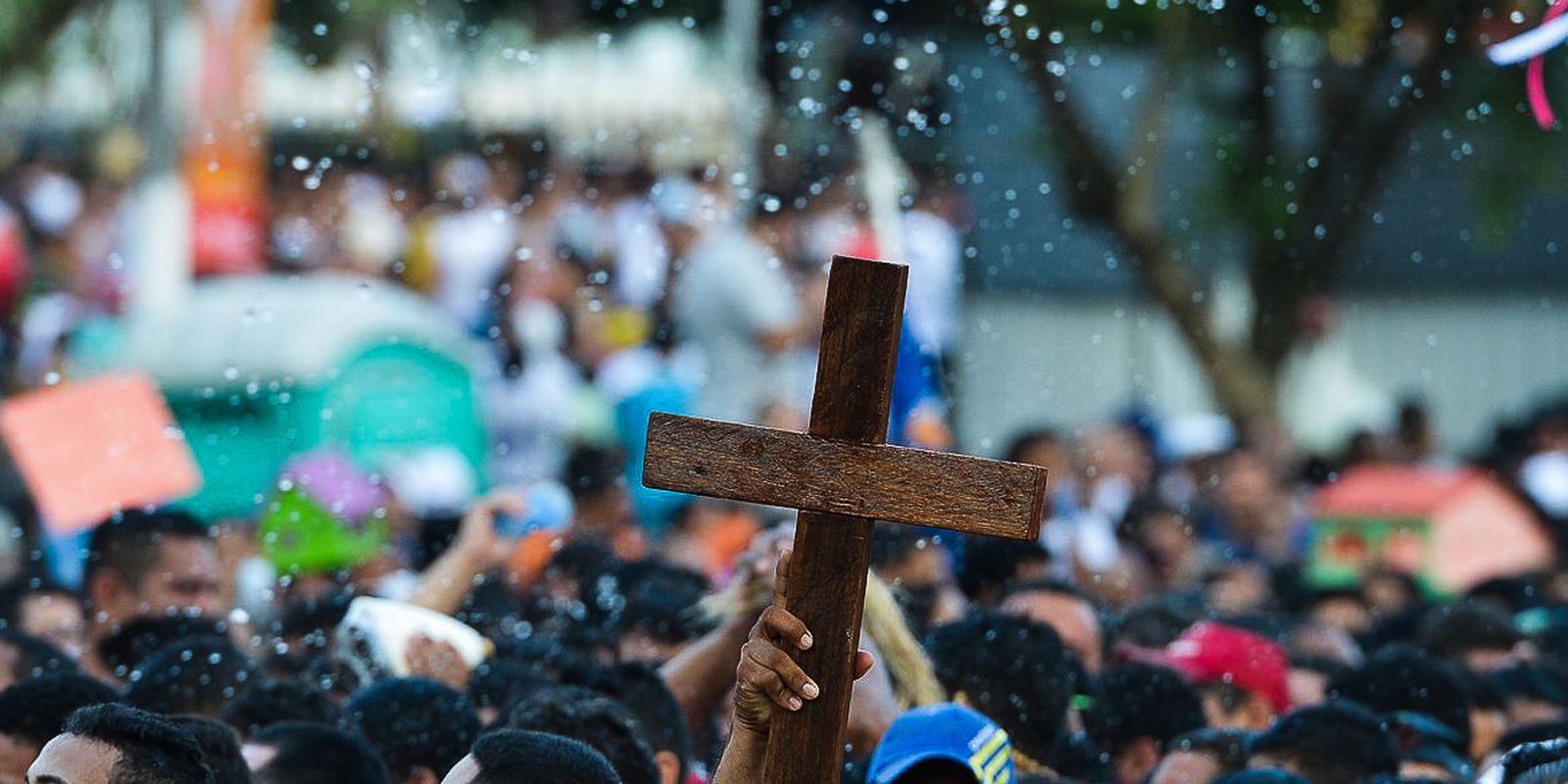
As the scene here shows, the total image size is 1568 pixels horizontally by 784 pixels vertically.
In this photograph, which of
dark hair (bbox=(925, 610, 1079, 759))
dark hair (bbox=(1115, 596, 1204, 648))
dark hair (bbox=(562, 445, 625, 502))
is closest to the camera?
dark hair (bbox=(925, 610, 1079, 759))

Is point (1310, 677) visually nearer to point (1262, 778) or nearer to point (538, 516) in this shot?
point (1262, 778)

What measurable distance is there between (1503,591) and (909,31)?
408 centimetres

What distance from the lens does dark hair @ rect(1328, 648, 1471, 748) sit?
6227 millimetres

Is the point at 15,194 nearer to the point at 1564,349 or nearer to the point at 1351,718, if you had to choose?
the point at 1564,349

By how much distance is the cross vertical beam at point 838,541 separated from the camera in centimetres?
341

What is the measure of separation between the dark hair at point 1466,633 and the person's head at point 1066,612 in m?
1.28

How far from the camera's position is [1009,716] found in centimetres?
570

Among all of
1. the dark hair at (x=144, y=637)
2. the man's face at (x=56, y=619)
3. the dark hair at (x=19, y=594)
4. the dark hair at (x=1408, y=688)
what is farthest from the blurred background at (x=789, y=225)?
the dark hair at (x=1408, y=688)

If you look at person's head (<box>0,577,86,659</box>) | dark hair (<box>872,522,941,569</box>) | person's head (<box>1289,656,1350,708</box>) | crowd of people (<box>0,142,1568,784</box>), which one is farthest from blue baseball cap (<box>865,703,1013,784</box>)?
dark hair (<box>872,522,941,569</box>)

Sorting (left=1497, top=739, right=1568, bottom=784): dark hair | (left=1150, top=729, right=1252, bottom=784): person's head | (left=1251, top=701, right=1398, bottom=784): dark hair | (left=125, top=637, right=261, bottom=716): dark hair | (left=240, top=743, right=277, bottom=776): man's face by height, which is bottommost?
(left=125, top=637, right=261, bottom=716): dark hair

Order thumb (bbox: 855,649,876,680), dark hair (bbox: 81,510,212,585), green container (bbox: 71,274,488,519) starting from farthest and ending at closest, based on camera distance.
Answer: green container (bbox: 71,274,488,519) → dark hair (bbox: 81,510,212,585) → thumb (bbox: 855,649,876,680)

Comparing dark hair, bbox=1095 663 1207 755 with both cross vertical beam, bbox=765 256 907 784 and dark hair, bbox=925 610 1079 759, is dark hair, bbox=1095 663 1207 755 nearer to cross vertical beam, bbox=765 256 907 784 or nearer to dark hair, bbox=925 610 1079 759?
dark hair, bbox=925 610 1079 759

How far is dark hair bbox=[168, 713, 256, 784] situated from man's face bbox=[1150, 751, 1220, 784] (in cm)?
197

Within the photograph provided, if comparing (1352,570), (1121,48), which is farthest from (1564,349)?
(1352,570)
